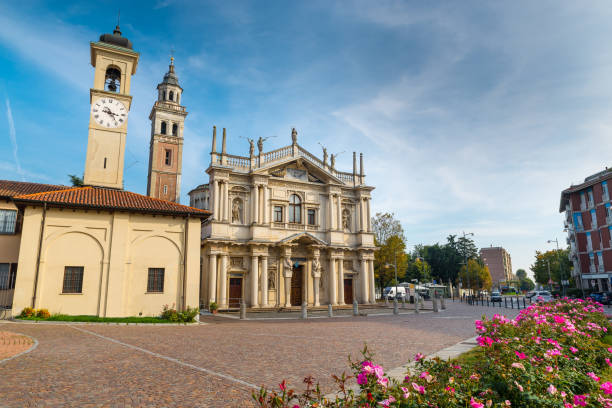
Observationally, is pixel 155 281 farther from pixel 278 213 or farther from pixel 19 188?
pixel 278 213

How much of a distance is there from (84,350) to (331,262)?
26.5 meters

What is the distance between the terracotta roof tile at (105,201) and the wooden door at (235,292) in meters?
11.0

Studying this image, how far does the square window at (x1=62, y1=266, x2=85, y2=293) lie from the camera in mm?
19359

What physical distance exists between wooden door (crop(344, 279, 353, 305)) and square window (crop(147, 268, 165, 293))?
65.0ft

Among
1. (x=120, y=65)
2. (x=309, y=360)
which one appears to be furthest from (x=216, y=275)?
(x=309, y=360)

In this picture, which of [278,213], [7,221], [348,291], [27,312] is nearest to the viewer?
[27,312]

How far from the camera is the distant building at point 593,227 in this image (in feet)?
142

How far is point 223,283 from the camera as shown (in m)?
30.4

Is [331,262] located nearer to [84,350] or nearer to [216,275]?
[216,275]

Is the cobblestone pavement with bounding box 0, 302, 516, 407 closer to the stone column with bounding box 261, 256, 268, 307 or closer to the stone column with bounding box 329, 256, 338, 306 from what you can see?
the stone column with bounding box 261, 256, 268, 307

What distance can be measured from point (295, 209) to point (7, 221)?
21.8 meters

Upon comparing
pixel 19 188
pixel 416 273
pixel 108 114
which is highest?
pixel 108 114

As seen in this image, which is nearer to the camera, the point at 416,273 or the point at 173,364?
the point at 173,364

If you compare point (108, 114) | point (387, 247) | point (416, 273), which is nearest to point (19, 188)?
point (108, 114)
